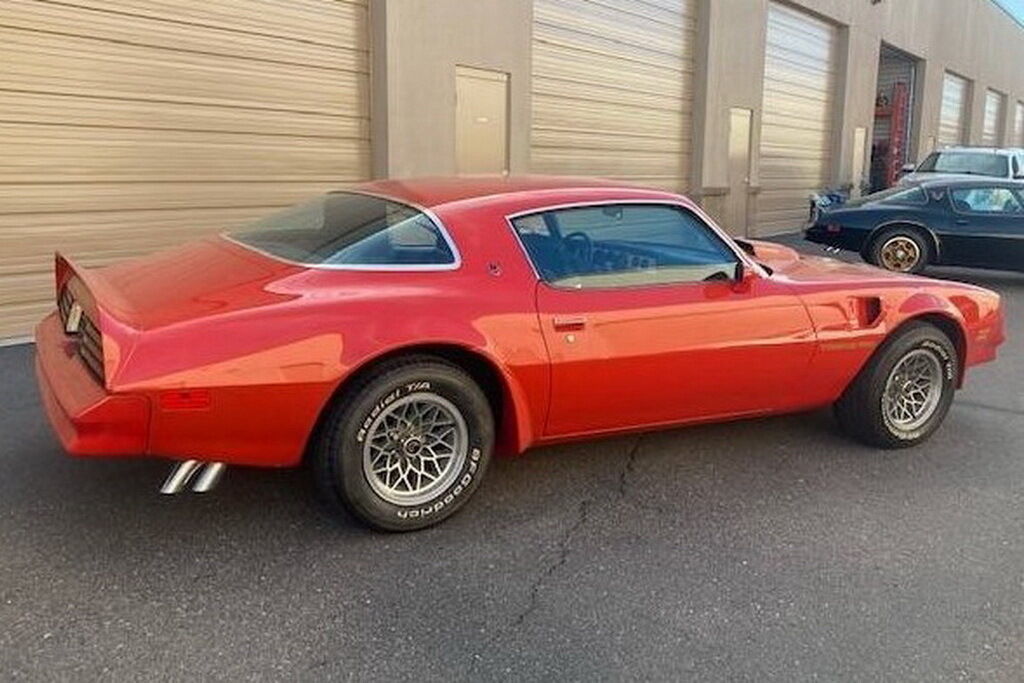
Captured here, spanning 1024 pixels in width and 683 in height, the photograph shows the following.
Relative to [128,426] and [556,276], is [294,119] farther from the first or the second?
[128,426]

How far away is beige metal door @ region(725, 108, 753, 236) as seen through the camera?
47.6 ft

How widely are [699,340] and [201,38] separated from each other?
18.3 feet

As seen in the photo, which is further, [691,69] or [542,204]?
[691,69]

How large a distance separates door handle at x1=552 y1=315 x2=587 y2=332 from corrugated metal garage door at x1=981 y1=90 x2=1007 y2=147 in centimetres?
3159

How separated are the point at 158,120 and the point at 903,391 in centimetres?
607

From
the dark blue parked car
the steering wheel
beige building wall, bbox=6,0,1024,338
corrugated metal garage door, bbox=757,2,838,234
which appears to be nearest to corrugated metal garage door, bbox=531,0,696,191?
beige building wall, bbox=6,0,1024,338

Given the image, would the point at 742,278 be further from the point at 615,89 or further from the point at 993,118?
the point at 993,118

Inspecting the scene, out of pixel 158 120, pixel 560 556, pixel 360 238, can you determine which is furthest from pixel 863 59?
pixel 560 556

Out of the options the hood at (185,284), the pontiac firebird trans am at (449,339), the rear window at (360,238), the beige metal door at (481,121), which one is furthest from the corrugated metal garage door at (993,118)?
the hood at (185,284)

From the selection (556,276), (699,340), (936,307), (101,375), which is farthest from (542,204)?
(936,307)

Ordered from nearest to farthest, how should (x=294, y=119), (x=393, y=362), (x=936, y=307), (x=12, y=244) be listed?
(x=393, y=362) → (x=936, y=307) → (x=12, y=244) → (x=294, y=119)

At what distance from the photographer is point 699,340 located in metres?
3.88

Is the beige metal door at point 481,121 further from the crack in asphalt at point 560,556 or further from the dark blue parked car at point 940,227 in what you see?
the crack in asphalt at point 560,556

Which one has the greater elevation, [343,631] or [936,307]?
[936,307]
